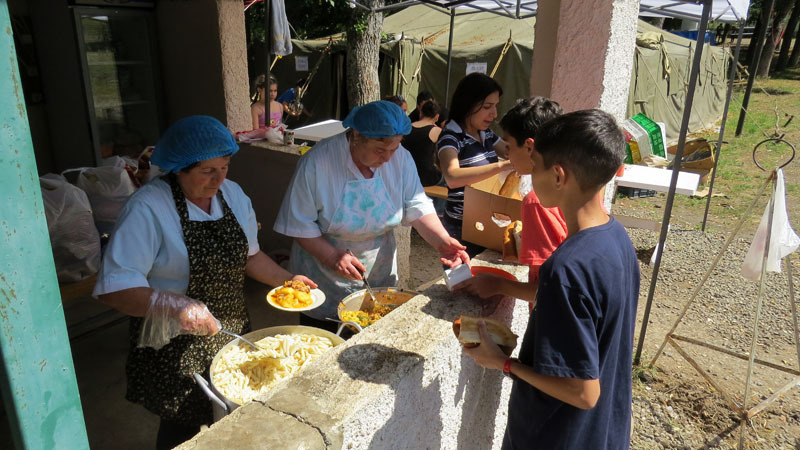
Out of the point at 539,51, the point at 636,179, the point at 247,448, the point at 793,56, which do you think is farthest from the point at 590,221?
the point at 793,56

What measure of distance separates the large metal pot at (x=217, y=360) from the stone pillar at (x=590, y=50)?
6.43 feet

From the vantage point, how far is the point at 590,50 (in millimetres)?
2943

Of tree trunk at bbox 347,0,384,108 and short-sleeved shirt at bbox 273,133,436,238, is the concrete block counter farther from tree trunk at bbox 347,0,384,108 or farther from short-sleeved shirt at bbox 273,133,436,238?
tree trunk at bbox 347,0,384,108

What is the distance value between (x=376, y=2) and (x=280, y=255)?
5.69 metres

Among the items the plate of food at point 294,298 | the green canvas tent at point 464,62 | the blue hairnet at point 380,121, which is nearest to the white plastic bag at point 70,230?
the plate of food at point 294,298

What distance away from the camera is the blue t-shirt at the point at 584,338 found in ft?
4.64

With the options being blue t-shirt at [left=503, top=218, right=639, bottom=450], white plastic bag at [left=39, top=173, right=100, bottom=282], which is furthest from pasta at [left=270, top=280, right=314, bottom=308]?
white plastic bag at [left=39, top=173, right=100, bottom=282]

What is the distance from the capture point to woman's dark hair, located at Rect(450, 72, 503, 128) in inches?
138

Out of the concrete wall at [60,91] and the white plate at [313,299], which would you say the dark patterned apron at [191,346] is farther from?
the concrete wall at [60,91]

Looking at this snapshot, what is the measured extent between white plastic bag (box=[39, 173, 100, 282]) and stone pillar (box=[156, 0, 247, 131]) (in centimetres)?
219

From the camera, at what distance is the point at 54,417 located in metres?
1.20

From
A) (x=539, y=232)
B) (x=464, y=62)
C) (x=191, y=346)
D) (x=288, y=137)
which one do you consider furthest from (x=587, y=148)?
(x=464, y=62)

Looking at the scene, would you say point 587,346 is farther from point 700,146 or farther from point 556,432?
point 700,146

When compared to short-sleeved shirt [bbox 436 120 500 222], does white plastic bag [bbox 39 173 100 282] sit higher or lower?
lower
